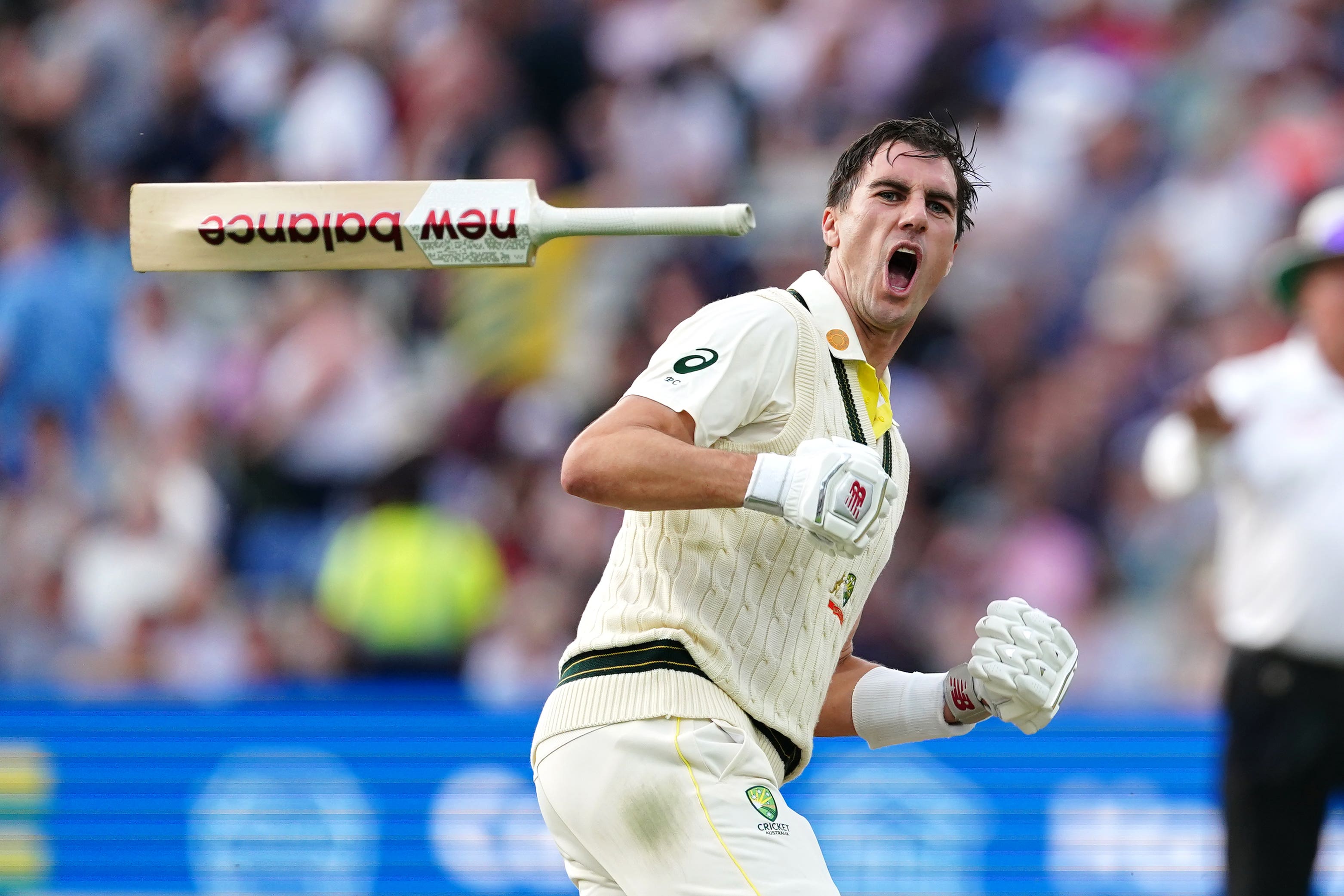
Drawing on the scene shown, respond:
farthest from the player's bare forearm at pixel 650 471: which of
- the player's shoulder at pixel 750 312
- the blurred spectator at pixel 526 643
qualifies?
the blurred spectator at pixel 526 643

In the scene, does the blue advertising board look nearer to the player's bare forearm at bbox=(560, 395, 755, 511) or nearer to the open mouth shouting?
the open mouth shouting

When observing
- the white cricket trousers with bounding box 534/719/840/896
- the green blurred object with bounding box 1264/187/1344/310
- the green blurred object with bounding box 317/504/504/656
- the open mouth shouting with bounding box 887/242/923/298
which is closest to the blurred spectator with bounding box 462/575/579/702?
the green blurred object with bounding box 317/504/504/656

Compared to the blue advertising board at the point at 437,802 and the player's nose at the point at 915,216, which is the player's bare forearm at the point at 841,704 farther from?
the blue advertising board at the point at 437,802

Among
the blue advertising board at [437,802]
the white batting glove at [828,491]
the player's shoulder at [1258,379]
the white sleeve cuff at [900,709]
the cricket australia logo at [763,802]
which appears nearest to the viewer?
the white batting glove at [828,491]

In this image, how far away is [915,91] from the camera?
874 cm

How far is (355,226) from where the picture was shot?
3225mm

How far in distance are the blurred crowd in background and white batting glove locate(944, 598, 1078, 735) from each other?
3.56 meters

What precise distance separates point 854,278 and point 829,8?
19.0 feet

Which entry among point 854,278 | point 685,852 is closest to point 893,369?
point 854,278

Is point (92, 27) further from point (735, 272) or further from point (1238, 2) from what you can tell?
point (1238, 2)

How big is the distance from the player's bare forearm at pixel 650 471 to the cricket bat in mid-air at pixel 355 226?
46 cm

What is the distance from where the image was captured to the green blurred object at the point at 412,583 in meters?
7.42

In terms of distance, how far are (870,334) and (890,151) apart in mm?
376

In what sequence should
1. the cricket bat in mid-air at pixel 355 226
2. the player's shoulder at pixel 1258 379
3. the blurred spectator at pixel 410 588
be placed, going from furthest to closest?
1. the blurred spectator at pixel 410 588
2. the player's shoulder at pixel 1258 379
3. the cricket bat in mid-air at pixel 355 226
